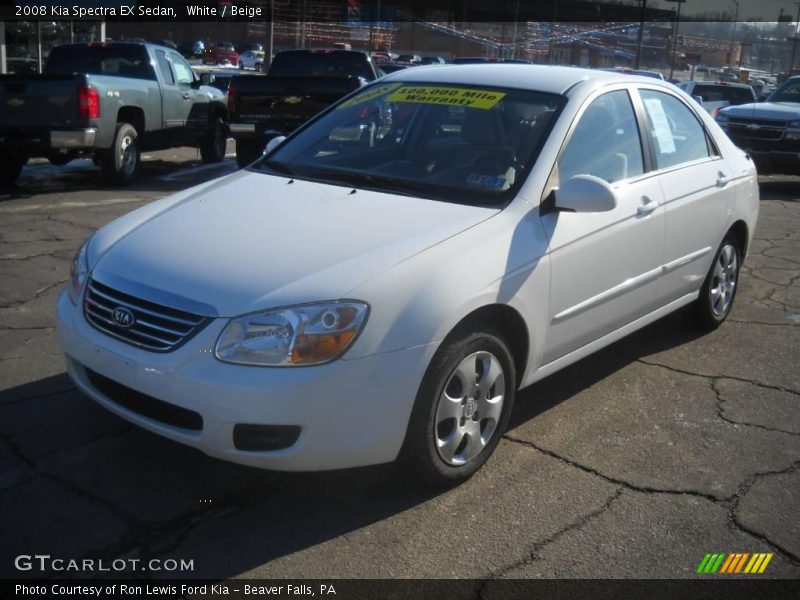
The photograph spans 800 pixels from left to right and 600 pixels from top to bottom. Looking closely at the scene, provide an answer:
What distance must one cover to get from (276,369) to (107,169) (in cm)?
881

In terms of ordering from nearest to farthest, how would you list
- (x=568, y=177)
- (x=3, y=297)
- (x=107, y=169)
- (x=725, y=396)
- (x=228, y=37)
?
1. (x=568, y=177)
2. (x=725, y=396)
3. (x=3, y=297)
4. (x=107, y=169)
5. (x=228, y=37)

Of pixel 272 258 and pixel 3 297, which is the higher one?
pixel 272 258

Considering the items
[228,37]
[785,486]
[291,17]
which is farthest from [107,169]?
[228,37]

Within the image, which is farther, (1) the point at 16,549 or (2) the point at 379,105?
(2) the point at 379,105

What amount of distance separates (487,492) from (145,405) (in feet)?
4.66

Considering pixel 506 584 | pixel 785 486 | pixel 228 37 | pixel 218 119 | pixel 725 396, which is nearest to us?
pixel 506 584

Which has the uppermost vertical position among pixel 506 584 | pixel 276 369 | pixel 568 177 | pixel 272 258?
pixel 568 177

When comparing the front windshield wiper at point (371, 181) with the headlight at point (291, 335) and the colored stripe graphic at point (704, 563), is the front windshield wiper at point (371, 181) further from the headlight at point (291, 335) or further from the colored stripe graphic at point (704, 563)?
the colored stripe graphic at point (704, 563)

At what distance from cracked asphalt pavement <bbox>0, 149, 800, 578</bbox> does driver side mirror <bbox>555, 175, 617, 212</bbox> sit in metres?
1.11

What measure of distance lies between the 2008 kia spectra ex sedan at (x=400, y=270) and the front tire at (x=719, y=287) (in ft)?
1.23

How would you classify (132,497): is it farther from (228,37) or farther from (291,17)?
(228,37)

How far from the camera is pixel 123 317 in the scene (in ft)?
11.0

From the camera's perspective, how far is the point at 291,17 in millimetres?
42188

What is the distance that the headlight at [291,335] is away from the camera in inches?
122
